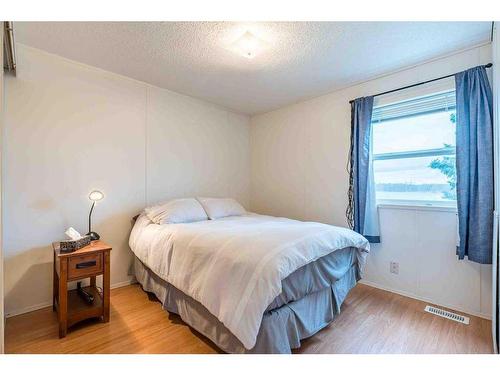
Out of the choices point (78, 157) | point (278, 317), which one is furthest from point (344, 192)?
point (78, 157)

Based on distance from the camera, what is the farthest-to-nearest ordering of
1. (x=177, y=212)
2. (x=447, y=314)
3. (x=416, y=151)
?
1. (x=177, y=212)
2. (x=416, y=151)
3. (x=447, y=314)

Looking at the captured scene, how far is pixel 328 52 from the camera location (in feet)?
7.02

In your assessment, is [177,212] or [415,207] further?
[177,212]

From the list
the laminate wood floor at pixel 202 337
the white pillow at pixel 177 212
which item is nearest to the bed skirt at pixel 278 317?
the laminate wood floor at pixel 202 337

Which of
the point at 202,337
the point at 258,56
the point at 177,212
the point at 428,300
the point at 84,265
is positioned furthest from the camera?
the point at 177,212

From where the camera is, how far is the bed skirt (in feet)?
4.42

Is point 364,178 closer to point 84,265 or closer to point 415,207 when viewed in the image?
point 415,207

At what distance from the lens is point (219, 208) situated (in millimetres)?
2914

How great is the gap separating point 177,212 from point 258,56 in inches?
69.1

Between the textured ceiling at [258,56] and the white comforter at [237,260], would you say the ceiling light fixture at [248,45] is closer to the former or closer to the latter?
the textured ceiling at [258,56]

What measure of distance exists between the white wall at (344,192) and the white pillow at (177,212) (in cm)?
143

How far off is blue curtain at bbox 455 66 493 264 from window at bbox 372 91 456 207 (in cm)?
18

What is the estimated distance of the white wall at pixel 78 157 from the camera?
2062 millimetres
